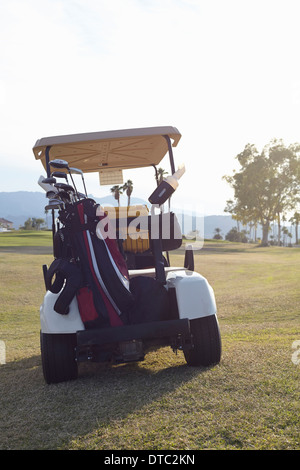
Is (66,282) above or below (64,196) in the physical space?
below

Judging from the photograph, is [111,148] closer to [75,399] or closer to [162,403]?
[75,399]

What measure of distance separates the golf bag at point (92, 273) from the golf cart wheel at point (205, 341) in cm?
74

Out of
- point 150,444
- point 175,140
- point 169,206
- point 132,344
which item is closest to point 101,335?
point 132,344

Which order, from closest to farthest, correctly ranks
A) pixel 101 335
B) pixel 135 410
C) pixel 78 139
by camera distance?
pixel 135 410 < pixel 101 335 < pixel 78 139

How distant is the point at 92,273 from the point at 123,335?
573mm

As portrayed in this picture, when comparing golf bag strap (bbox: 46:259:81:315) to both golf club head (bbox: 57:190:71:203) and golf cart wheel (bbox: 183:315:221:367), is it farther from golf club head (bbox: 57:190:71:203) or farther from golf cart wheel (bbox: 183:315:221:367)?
golf cart wheel (bbox: 183:315:221:367)

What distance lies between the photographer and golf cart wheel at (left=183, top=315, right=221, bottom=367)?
434 centimetres

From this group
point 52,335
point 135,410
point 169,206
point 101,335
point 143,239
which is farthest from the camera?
point 143,239

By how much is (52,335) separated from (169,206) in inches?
77.7

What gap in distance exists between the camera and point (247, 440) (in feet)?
9.23

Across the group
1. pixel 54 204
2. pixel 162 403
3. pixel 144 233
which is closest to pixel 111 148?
pixel 144 233

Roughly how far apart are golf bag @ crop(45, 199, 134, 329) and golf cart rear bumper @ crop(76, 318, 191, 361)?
0.16 metres

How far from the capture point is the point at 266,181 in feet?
192
